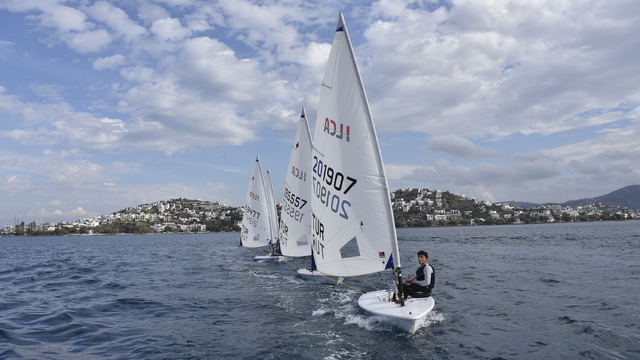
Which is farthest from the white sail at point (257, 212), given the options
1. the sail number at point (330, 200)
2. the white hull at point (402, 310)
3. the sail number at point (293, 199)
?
the white hull at point (402, 310)

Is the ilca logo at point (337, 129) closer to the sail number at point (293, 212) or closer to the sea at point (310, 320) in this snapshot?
the sea at point (310, 320)

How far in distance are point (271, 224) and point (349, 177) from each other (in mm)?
19944

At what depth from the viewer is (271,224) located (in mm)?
30219

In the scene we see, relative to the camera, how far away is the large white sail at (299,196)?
20.8 metres

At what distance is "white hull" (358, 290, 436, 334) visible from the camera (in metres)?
9.55

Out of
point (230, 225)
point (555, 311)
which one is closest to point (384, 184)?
point (555, 311)

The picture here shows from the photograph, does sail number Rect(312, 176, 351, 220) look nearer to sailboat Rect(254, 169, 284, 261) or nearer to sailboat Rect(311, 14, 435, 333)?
sailboat Rect(311, 14, 435, 333)

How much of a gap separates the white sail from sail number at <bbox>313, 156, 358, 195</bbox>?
18493mm

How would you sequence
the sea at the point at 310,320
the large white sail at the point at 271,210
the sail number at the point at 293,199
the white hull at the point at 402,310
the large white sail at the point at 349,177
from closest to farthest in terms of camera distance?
the sea at the point at 310,320 → the white hull at the point at 402,310 → the large white sail at the point at 349,177 → the sail number at the point at 293,199 → the large white sail at the point at 271,210

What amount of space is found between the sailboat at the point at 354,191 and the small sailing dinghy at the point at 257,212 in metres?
18.8

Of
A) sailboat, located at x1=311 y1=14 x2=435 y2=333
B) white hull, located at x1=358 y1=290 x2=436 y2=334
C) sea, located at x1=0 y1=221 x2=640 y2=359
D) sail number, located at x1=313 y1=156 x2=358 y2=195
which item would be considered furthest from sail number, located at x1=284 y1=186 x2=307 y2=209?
white hull, located at x1=358 y1=290 x2=436 y2=334

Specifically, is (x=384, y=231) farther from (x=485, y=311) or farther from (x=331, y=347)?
(x=485, y=311)

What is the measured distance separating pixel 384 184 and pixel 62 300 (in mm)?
15245

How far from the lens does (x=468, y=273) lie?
22344 mm
